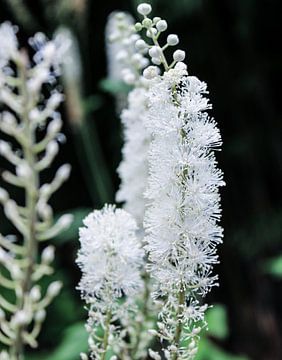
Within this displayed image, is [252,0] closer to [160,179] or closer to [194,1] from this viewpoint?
[194,1]

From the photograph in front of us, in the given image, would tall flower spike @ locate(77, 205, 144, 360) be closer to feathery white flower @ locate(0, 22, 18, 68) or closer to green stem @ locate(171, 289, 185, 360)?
green stem @ locate(171, 289, 185, 360)

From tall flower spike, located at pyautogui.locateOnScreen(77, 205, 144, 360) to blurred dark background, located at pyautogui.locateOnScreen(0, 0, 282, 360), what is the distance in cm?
266

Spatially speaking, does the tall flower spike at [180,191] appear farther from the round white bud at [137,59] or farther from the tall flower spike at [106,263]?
the round white bud at [137,59]

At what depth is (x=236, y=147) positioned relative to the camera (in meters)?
3.98

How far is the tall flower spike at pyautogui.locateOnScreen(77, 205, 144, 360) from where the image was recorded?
3.14 ft

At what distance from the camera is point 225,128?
423 centimetres

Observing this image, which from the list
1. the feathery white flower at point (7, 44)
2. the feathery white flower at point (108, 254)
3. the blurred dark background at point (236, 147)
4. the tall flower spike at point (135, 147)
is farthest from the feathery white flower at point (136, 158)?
the blurred dark background at point (236, 147)

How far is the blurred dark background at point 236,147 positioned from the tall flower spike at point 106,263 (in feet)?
8.74

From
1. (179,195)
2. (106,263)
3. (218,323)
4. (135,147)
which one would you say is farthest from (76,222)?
(179,195)

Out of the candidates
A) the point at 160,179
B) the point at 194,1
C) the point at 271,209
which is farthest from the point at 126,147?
the point at 271,209

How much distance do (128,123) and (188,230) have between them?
0.49 meters

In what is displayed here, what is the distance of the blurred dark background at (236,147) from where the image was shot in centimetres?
376

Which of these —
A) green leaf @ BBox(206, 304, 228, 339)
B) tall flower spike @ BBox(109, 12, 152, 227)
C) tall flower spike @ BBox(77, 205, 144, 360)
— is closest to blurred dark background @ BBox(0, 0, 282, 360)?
green leaf @ BBox(206, 304, 228, 339)

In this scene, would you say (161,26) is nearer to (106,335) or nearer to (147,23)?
(147,23)
